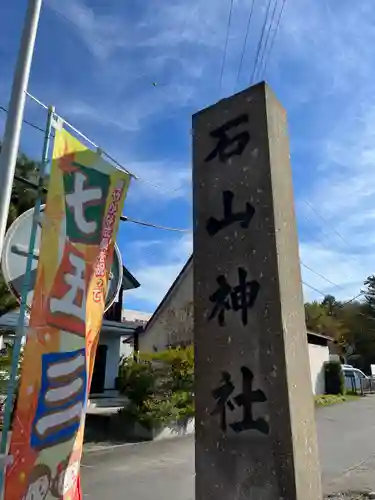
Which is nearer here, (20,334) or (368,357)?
(20,334)

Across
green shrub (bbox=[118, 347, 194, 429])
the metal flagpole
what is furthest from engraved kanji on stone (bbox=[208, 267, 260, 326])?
green shrub (bbox=[118, 347, 194, 429])

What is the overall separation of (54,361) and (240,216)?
191cm

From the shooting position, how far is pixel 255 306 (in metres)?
3.33

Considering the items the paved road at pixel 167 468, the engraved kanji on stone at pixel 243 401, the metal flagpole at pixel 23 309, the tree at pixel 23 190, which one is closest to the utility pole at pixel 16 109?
the metal flagpole at pixel 23 309

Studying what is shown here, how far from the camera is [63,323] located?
3625mm

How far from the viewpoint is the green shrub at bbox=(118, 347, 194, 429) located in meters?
11.4

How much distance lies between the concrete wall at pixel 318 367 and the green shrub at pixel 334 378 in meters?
0.31

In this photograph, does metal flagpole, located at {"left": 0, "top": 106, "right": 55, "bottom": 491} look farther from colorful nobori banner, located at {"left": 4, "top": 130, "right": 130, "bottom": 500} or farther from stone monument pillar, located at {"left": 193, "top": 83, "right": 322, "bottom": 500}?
stone monument pillar, located at {"left": 193, "top": 83, "right": 322, "bottom": 500}

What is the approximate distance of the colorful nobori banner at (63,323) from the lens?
332cm

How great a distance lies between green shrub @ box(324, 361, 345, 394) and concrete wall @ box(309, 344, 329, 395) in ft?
1.01

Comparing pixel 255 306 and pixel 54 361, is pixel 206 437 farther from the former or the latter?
pixel 54 361

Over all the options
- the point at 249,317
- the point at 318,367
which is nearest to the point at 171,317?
the point at 318,367

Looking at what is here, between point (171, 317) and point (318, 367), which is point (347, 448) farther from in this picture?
point (318, 367)

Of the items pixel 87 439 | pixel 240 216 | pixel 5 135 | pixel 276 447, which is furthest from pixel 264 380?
pixel 87 439
